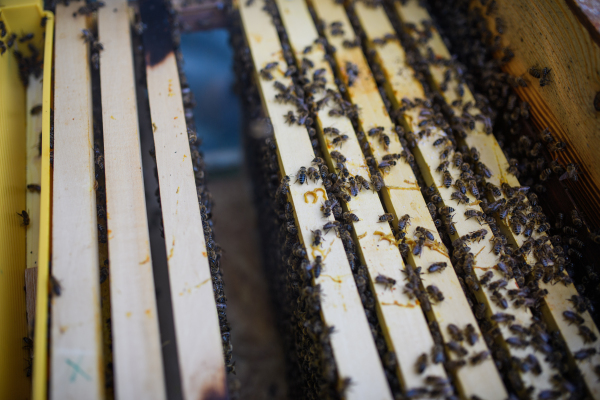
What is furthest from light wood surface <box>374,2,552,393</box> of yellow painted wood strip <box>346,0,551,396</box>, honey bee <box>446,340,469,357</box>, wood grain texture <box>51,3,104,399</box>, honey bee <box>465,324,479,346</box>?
wood grain texture <box>51,3,104,399</box>

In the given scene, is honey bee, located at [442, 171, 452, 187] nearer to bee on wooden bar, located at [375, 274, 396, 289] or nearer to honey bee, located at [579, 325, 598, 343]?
bee on wooden bar, located at [375, 274, 396, 289]

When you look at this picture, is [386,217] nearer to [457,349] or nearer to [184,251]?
[457,349]

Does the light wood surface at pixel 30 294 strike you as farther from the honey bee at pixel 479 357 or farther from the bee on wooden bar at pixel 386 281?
the honey bee at pixel 479 357

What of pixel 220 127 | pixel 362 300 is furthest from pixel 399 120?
pixel 220 127

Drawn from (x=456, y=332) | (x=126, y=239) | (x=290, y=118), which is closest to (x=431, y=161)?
(x=290, y=118)

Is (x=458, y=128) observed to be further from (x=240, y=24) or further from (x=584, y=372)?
(x=240, y=24)
